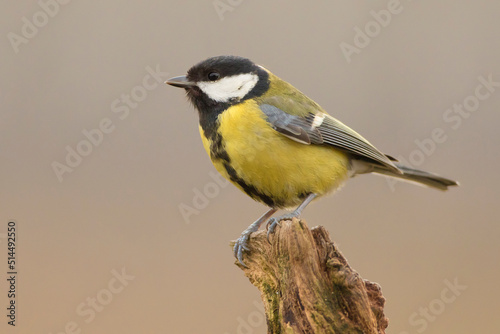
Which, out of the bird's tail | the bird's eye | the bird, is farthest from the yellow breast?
the bird's tail

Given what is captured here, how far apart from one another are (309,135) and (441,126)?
154 cm

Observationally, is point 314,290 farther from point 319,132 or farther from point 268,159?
point 319,132

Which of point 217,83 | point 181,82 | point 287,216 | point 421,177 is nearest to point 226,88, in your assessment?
point 217,83

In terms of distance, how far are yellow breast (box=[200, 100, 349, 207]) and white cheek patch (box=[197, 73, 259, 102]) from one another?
71 mm

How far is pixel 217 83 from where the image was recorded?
2.27 meters

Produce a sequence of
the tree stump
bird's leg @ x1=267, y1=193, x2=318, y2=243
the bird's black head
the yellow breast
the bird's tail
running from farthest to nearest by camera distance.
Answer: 1. the bird's tail
2. the bird's black head
3. the yellow breast
4. bird's leg @ x1=267, y1=193, x2=318, y2=243
5. the tree stump

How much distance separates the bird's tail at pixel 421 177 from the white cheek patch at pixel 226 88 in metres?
0.84

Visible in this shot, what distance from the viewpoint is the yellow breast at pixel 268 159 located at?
2109 millimetres

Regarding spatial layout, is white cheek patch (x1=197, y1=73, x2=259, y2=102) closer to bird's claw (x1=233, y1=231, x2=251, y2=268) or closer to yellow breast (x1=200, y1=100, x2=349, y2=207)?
yellow breast (x1=200, y1=100, x2=349, y2=207)

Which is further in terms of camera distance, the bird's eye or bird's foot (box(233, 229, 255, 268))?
the bird's eye

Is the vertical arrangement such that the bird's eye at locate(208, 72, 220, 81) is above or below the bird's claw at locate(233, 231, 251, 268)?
above

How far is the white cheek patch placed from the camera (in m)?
2.25

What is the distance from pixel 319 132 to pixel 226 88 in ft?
1.53

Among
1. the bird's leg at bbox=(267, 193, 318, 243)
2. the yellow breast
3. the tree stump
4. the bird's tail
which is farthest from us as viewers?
the bird's tail
